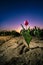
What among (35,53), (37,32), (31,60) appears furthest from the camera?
(37,32)

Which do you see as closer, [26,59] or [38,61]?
[38,61]

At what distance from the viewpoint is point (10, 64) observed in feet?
6.89

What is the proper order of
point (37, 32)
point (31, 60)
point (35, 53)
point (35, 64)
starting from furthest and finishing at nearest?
point (37, 32) → point (35, 53) → point (31, 60) → point (35, 64)

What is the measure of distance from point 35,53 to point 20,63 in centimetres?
56

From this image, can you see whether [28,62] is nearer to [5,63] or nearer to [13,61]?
[13,61]

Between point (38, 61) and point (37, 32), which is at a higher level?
point (37, 32)

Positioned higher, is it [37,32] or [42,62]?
[37,32]

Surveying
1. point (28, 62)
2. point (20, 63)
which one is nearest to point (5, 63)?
point (20, 63)

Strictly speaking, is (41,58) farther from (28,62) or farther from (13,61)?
(13,61)

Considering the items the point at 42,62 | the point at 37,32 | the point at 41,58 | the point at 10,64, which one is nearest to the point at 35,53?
the point at 41,58

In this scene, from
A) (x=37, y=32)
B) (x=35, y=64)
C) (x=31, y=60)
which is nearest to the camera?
(x=35, y=64)

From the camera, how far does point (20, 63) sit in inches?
82.2

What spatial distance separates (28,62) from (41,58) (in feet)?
0.95

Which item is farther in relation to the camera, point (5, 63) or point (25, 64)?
point (5, 63)
